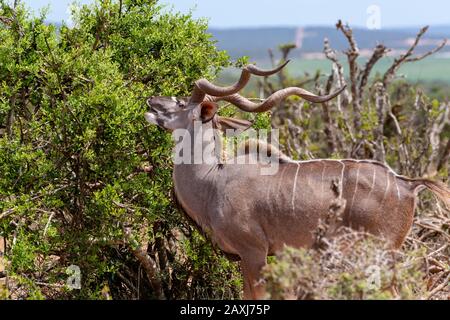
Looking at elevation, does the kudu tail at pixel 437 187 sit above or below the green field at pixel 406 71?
below

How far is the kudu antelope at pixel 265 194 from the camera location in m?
4.93

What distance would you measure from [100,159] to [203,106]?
2.49 feet

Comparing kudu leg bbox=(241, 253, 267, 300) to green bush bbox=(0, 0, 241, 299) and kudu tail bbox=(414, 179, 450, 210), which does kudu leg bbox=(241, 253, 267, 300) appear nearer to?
green bush bbox=(0, 0, 241, 299)

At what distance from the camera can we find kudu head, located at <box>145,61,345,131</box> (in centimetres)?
539

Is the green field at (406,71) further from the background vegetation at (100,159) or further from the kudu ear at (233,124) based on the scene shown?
the kudu ear at (233,124)

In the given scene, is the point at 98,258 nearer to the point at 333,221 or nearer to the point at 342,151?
the point at 333,221

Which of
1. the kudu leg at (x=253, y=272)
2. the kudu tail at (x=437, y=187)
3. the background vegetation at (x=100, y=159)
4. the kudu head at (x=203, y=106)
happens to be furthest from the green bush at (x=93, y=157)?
the kudu tail at (x=437, y=187)

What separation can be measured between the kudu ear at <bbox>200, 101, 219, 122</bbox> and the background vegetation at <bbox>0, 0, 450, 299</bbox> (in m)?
0.34

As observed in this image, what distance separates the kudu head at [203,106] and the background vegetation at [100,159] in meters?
0.18

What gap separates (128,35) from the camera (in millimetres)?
6152

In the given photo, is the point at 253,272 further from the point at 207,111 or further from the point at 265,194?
the point at 207,111

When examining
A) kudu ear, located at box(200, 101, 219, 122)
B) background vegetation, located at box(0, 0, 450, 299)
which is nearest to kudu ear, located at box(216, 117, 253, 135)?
kudu ear, located at box(200, 101, 219, 122)

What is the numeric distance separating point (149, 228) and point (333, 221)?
1.44 metres

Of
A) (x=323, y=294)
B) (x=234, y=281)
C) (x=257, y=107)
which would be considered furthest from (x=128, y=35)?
(x=323, y=294)
